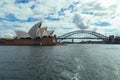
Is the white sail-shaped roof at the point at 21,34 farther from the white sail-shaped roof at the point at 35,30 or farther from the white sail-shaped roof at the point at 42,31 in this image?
the white sail-shaped roof at the point at 42,31

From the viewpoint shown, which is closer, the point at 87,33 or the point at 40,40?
the point at 40,40

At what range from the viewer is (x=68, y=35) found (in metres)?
174

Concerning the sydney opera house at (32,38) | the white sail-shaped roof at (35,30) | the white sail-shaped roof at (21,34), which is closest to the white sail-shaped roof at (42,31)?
the sydney opera house at (32,38)

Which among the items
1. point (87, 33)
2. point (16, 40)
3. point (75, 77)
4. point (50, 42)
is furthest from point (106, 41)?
point (75, 77)

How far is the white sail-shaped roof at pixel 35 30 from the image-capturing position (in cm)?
10381

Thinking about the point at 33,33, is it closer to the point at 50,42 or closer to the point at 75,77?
the point at 50,42

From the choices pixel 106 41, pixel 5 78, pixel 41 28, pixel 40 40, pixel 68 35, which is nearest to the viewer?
pixel 5 78

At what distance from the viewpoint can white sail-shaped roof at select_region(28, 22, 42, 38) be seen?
104 metres

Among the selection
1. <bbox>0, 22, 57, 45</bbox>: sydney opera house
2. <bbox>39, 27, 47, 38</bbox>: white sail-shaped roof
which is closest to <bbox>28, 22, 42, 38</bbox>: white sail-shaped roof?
<bbox>0, 22, 57, 45</bbox>: sydney opera house

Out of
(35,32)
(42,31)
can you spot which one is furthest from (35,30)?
A: (42,31)

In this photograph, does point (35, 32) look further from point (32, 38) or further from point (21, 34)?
point (21, 34)

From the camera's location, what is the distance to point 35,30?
357 ft

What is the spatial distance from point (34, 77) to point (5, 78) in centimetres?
236

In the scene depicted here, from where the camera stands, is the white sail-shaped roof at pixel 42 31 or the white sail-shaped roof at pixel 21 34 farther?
the white sail-shaped roof at pixel 21 34
